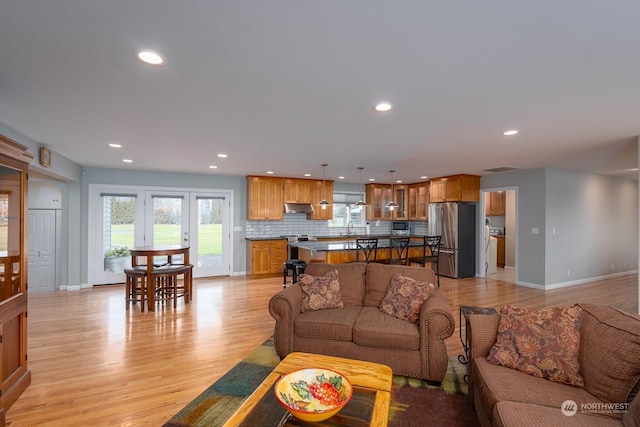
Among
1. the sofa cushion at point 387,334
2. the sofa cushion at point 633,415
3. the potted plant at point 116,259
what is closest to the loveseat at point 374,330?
the sofa cushion at point 387,334

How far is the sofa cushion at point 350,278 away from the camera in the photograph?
135 inches

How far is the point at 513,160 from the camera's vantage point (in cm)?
541

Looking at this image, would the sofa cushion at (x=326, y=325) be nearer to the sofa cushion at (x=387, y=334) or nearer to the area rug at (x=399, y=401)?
the sofa cushion at (x=387, y=334)

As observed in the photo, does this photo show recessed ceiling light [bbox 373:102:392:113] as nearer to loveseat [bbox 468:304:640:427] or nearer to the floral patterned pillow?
the floral patterned pillow

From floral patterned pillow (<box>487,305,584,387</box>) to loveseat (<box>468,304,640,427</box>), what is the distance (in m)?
0.03

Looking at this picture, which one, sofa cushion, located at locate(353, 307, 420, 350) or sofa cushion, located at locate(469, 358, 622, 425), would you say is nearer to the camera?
sofa cushion, located at locate(469, 358, 622, 425)

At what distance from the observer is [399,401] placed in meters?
2.41

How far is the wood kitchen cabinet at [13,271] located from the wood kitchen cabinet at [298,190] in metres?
5.39

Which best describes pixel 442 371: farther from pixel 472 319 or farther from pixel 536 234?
pixel 536 234

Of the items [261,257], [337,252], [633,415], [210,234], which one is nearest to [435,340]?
[633,415]

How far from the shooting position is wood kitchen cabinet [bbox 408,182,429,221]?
8.63 metres

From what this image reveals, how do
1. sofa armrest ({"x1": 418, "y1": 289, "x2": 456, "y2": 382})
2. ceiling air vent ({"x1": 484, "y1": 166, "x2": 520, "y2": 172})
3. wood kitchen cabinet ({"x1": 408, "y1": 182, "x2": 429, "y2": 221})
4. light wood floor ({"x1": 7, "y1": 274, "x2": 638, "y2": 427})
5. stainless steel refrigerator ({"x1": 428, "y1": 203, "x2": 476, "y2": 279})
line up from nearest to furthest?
light wood floor ({"x1": 7, "y1": 274, "x2": 638, "y2": 427}), sofa armrest ({"x1": 418, "y1": 289, "x2": 456, "y2": 382}), ceiling air vent ({"x1": 484, "y1": 166, "x2": 520, "y2": 172}), stainless steel refrigerator ({"x1": 428, "y1": 203, "x2": 476, "y2": 279}), wood kitchen cabinet ({"x1": 408, "y1": 182, "x2": 429, "y2": 221})

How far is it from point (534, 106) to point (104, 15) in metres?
3.22

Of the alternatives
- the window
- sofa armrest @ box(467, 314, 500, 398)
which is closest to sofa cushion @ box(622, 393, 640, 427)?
sofa armrest @ box(467, 314, 500, 398)
